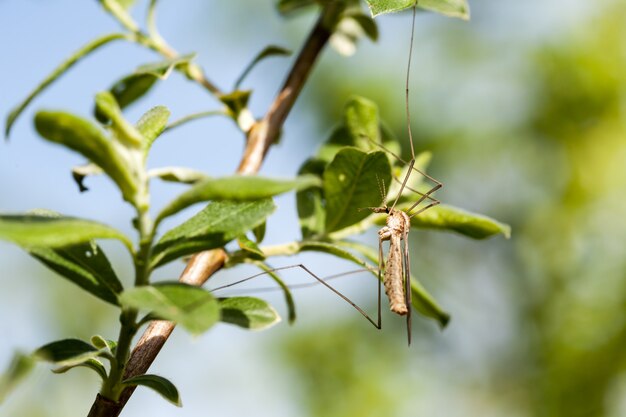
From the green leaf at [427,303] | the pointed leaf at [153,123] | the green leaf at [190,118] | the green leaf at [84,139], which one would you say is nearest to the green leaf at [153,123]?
the pointed leaf at [153,123]

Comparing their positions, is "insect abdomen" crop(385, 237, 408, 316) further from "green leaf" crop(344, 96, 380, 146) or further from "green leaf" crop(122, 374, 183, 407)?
"green leaf" crop(122, 374, 183, 407)

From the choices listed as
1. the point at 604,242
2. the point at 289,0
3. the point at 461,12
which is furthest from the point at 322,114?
the point at 461,12

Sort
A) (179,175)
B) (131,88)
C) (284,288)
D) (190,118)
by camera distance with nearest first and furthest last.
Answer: (179,175), (284,288), (190,118), (131,88)

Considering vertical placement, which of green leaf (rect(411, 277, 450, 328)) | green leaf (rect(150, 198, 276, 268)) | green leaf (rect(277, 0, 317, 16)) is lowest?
green leaf (rect(411, 277, 450, 328))

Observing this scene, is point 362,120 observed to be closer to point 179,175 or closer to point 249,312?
point 179,175

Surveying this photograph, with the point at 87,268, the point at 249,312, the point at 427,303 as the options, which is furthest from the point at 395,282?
the point at 87,268

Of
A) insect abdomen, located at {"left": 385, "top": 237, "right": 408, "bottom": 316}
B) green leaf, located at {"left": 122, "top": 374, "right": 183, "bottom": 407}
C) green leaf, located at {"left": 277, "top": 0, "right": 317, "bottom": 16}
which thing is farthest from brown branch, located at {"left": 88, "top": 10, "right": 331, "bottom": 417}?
insect abdomen, located at {"left": 385, "top": 237, "right": 408, "bottom": 316}

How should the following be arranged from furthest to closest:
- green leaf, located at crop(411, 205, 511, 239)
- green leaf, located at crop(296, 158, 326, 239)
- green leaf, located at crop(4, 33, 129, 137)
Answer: green leaf, located at crop(296, 158, 326, 239)
green leaf, located at crop(411, 205, 511, 239)
green leaf, located at crop(4, 33, 129, 137)
